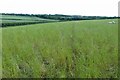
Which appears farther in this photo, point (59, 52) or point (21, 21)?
point (21, 21)

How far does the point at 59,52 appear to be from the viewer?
21.7 meters

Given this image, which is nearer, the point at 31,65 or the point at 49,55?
the point at 31,65

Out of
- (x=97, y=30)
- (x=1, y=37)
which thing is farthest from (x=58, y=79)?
(x=97, y=30)

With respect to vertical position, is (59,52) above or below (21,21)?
below

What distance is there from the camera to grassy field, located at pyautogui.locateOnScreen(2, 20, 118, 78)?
1907 centimetres

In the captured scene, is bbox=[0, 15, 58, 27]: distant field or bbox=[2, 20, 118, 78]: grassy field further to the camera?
bbox=[0, 15, 58, 27]: distant field

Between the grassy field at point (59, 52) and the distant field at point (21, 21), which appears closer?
the grassy field at point (59, 52)

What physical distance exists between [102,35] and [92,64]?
543 centimetres

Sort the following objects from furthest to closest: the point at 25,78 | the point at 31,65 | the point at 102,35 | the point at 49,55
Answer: the point at 102,35 → the point at 49,55 → the point at 31,65 → the point at 25,78

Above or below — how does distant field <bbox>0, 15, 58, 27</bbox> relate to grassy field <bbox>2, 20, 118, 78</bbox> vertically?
above

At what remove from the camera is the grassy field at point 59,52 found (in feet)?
62.6

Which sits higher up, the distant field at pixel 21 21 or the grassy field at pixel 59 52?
the distant field at pixel 21 21

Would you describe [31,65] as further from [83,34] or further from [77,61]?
[83,34]

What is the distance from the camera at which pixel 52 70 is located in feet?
62.5
